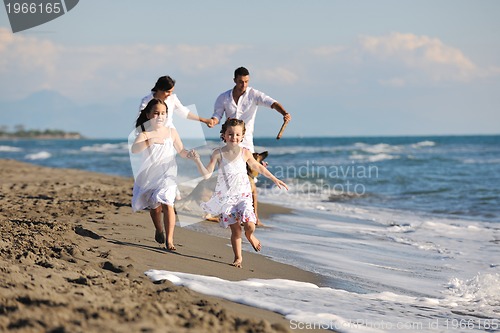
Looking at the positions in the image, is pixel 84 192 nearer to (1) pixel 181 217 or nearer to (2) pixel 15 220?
(1) pixel 181 217

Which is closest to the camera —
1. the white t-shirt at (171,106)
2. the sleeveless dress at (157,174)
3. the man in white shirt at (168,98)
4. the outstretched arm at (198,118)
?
the sleeveless dress at (157,174)

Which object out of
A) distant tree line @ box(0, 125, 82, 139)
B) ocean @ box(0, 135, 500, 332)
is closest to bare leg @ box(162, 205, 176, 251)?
ocean @ box(0, 135, 500, 332)

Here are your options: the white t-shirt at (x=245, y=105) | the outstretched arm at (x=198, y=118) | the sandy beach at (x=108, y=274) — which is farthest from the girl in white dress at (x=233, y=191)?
the white t-shirt at (x=245, y=105)

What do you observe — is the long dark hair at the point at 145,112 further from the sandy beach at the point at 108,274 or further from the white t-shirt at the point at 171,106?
the sandy beach at the point at 108,274

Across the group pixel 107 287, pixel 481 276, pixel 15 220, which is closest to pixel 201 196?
pixel 15 220

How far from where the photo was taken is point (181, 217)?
9188 mm

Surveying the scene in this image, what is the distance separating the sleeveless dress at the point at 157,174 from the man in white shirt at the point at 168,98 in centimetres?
27

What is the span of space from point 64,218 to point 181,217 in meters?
2.01

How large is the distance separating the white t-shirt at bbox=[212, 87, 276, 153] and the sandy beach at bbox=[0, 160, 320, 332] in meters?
1.45

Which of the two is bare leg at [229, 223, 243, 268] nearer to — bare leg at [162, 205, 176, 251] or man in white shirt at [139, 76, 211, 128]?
bare leg at [162, 205, 176, 251]

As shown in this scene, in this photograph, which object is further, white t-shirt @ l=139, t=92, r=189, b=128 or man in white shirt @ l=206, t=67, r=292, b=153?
man in white shirt @ l=206, t=67, r=292, b=153

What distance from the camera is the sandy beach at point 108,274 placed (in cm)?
332

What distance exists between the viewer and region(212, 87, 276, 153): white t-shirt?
8.02m

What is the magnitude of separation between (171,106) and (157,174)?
0.80m
